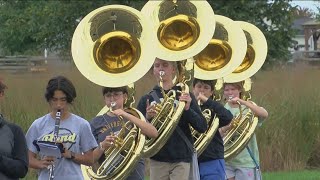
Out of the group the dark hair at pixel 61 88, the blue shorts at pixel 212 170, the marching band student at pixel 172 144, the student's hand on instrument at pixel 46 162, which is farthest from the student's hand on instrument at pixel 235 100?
the student's hand on instrument at pixel 46 162

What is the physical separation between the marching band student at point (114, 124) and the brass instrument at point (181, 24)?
870 mm

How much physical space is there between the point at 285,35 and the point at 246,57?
48.9 ft

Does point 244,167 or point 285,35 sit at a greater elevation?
point 285,35

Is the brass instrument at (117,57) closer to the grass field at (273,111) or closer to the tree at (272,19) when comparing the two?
the grass field at (273,111)

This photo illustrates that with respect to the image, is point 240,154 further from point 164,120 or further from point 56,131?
point 56,131

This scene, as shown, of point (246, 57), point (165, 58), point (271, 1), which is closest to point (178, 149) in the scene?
point (165, 58)

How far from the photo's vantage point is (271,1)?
24.6m

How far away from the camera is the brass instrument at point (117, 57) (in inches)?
268

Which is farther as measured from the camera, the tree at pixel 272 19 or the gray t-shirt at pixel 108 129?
the tree at pixel 272 19

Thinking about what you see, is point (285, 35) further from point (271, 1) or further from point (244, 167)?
point (244, 167)

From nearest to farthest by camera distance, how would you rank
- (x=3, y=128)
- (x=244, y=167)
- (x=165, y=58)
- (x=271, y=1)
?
(x=3, y=128) < (x=165, y=58) < (x=244, y=167) < (x=271, y=1)

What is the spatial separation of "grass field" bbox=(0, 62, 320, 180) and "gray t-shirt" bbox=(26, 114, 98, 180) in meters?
6.35

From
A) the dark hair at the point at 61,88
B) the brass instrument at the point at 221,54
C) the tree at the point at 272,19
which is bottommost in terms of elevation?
the dark hair at the point at 61,88

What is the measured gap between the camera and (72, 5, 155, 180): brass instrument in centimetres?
680
